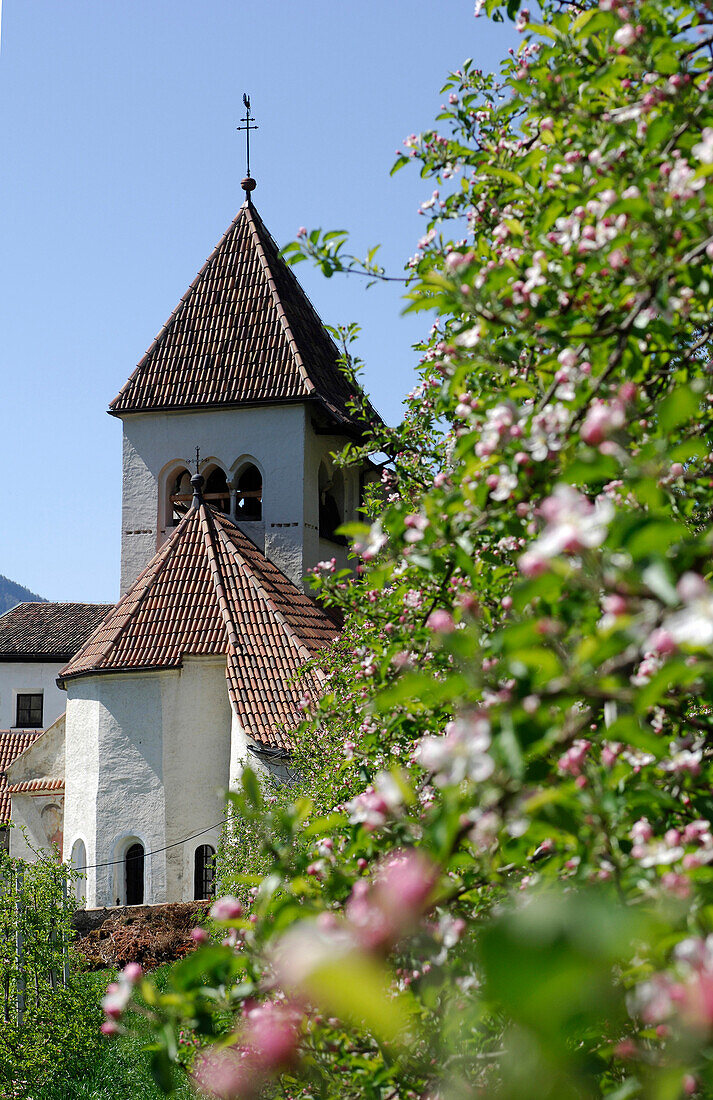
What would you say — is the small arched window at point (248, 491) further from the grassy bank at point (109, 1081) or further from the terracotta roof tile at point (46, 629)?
the terracotta roof tile at point (46, 629)

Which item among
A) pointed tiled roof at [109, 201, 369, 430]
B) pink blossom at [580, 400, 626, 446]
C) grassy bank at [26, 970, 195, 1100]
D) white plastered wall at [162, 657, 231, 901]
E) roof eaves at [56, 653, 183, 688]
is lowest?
grassy bank at [26, 970, 195, 1100]

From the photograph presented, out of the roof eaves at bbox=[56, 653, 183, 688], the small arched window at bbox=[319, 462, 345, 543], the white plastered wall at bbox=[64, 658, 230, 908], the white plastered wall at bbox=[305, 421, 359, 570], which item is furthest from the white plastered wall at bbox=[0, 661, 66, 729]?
the roof eaves at bbox=[56, 653, 183, 688]

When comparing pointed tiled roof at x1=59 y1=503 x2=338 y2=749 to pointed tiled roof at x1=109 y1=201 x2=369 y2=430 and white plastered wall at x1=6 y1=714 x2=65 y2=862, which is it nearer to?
pointed tiled roof at x1=109 y1=201 x2=369 y2=430

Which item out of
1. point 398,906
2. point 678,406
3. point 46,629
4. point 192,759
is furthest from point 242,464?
point 46,629

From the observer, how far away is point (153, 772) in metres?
16.9

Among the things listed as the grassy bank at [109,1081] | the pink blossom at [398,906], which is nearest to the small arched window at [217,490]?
the grassy bank at [109,1081]

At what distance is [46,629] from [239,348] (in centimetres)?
2217

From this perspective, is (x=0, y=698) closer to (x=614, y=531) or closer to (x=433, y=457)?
(x=433, y=457)

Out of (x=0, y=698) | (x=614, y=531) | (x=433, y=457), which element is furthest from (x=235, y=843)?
(x=0, y=698)

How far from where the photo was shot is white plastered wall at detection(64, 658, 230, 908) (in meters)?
16.6

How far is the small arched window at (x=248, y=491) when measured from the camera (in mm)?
21328

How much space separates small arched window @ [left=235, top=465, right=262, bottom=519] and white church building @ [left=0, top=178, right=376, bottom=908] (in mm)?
41

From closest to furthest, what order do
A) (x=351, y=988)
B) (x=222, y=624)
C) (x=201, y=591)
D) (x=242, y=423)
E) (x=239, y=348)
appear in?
1. (x=351, y=988)
2. (x=222, y=624)
3. (x=201, y=591)
4. (x=242, y=423)
5. (x=239, y=348)

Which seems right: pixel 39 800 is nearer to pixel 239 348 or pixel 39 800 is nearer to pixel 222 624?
pixel 222 624
